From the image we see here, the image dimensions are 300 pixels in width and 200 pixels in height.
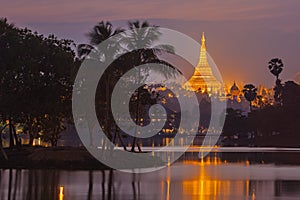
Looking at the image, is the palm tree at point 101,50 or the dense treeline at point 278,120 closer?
the palm tree at point 101,50

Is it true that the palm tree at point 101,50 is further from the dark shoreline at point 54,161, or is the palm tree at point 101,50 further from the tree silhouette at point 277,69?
the tree silhouette at point 277,69

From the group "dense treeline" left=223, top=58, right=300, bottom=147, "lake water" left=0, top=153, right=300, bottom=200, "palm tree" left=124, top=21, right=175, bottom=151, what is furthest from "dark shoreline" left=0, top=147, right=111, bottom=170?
"dense treeline" left=223, top=58, right=300, bottom=147

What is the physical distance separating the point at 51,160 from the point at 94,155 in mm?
5038

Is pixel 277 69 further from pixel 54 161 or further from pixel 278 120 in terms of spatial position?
pixel 54 161

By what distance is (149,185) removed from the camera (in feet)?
117

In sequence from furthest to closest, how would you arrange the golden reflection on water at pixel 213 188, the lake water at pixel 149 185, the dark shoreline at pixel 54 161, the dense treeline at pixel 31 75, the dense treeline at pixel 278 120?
the dense treeline at pixel 278 120 < the dense treeline at pixel 31 75 < the dark shoreline at pixel 54 161 < the golden reflection on water at pixel 213 188 < the lake water at pixel 149 185

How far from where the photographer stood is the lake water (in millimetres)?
30328

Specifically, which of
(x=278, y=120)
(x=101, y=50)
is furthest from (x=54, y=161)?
(x=278, y=120)

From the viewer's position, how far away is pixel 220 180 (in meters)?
Answer: 39.4

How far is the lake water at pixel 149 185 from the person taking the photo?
30328mm

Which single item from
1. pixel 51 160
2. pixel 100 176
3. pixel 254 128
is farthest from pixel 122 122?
pixel 254 128

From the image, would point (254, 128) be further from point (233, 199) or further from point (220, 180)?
point (233, 199)

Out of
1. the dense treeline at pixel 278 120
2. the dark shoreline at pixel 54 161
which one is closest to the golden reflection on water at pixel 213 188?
the dark shoreline at pixel 54 161

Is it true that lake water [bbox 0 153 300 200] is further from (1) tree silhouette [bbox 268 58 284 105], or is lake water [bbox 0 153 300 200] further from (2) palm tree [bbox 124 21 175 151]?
(1) tree silhouette [bbox 268 58 284 105]
